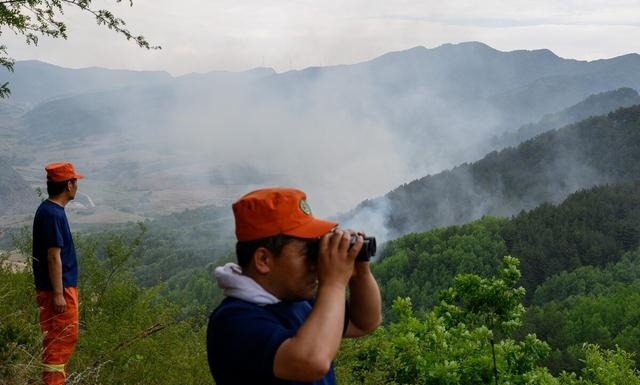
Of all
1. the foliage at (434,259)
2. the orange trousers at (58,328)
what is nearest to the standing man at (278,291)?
the orange trousers at (58,328)

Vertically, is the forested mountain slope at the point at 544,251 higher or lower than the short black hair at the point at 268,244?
lower

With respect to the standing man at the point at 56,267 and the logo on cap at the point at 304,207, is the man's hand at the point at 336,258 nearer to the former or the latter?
the logo on cap at the point at 304,207

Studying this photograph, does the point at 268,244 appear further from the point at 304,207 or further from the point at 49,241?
the point at 49,241

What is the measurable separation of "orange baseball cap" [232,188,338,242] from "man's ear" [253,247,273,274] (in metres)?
0.05

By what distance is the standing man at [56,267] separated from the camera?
461cm

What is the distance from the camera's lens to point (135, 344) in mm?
6668

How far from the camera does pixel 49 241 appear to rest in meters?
4.62

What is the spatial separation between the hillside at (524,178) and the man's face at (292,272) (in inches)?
6946

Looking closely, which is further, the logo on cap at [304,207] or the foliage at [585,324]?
the foliage at [585,324]

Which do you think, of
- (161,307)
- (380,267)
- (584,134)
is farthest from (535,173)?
(161,307)

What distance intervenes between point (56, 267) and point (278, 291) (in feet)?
10.7

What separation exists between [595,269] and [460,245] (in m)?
20.3

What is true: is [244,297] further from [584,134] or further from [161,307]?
[584,134]

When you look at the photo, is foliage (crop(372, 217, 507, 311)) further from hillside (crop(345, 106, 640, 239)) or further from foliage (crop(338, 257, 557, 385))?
foliage (crop(338, 257, 557, 385))
